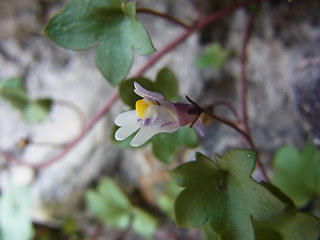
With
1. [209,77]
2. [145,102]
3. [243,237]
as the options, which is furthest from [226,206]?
[209,77]

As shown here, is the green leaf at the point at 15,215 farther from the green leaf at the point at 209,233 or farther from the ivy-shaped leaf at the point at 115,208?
the green leaf at the point at 209,233

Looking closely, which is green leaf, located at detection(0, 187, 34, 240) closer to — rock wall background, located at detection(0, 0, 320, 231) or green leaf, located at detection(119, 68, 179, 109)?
rock wall background, located at detection(0, 0, 320, 231)

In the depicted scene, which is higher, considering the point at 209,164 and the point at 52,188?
the point at 209,164

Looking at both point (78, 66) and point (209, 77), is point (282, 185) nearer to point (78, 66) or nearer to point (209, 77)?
point (209, 77)

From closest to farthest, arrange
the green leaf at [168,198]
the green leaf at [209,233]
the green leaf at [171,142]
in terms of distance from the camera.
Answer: the green leaf at [209,233]
the green leaf at [171,142]
the green leaf at [168,198]

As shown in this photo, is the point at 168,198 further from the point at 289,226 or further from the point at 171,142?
the point at 289,226

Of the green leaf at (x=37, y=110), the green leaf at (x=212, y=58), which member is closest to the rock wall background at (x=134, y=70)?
the green leaf at (x=212, y=58)

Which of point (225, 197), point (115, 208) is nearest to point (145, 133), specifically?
point (225, 197)
